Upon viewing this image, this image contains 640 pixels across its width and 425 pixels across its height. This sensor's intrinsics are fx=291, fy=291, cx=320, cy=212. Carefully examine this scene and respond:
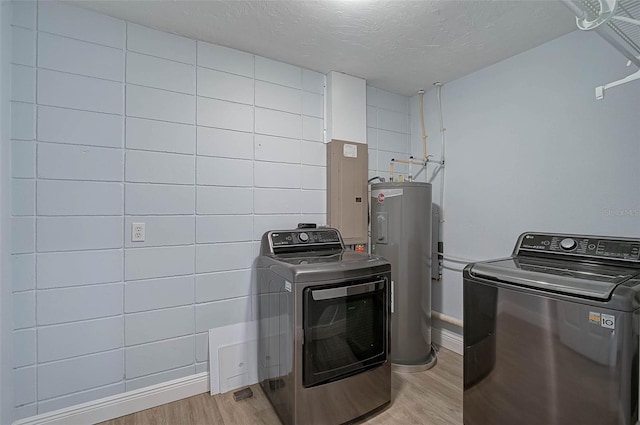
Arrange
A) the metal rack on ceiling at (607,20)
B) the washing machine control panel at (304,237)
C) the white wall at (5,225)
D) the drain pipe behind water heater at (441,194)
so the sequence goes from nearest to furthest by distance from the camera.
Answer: the metal rack on ceiling at (607,20) → the white wall at (5,225) → the washing machine control panel at (304,237) → the drain pipe behind water heater at (441,194)

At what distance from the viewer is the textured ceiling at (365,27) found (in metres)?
1.68

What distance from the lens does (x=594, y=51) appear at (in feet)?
6.02

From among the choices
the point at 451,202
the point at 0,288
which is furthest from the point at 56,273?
the point at 451,202

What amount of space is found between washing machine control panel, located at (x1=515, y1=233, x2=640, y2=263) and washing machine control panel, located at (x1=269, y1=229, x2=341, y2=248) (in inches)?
49.6

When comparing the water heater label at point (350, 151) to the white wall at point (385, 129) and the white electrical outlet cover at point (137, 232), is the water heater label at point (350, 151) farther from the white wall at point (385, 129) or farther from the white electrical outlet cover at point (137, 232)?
the white electrical outlet cover at point (137, 232)

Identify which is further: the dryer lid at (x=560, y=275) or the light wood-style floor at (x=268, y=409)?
the light wood-style floor at (x=268, y=409)

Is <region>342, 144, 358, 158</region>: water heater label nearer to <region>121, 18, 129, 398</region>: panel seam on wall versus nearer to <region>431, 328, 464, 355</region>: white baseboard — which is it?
<region>121, 18, 129, 398</region>: panel seam on wall

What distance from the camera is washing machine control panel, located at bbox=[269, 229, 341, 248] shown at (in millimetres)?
2143

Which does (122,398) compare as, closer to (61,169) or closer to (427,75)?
(61,169)

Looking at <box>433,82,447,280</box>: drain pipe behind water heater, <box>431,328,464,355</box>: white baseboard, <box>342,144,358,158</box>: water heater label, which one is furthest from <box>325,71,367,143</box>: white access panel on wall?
<box>431,328,464,355</box>: white baseboard

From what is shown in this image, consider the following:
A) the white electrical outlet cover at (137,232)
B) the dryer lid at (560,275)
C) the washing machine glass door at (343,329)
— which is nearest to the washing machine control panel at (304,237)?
the washing machine glass door at (343,329)

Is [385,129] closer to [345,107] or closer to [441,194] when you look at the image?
[345,107]

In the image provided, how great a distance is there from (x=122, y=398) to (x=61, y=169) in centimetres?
141

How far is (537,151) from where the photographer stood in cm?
212
